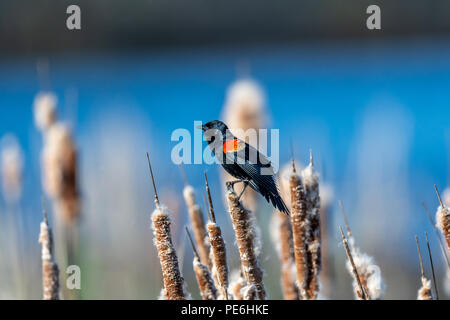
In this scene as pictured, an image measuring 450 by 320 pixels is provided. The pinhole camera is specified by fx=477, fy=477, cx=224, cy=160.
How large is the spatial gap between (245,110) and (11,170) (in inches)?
32.4

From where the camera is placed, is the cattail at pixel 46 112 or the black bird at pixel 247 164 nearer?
the black bird at pixel 247 164

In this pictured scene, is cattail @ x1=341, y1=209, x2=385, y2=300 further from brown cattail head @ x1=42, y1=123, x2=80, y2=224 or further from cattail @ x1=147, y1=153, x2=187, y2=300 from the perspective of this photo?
brown cattail head @ x1=42, y1=123, x2=80, y2=224

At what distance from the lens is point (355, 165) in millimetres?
1916

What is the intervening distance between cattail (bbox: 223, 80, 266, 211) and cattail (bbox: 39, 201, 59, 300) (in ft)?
2.33

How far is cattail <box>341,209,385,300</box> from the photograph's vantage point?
100cm

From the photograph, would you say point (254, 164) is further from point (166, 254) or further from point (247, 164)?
point (166, 254)

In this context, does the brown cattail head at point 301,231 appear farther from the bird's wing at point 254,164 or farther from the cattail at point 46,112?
the cattail at point 46,112

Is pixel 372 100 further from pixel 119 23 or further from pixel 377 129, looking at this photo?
pixel 119 23

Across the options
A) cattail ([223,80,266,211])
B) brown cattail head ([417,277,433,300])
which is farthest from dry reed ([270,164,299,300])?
cattail ([223,80,266,211])

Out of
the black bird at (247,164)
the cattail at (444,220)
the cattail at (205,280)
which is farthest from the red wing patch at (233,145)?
the cattail at (444,220)

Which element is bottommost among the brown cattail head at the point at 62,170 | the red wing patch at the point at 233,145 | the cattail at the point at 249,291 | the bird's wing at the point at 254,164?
the cattail at the point at 249,291

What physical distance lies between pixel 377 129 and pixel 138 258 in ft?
3.88

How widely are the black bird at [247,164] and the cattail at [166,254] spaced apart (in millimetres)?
166

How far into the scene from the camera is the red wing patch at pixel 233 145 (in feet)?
3.23
